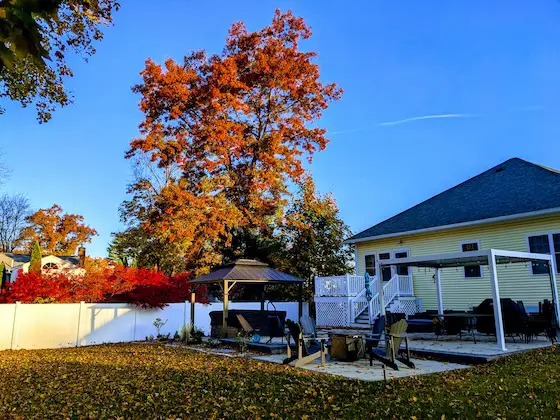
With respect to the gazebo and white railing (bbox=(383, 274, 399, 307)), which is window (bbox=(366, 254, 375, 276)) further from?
the gazebo

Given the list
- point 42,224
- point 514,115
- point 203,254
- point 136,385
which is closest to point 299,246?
point 203,254

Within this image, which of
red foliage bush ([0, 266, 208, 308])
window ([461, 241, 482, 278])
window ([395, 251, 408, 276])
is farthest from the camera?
window ([395, 251, 408, 276])

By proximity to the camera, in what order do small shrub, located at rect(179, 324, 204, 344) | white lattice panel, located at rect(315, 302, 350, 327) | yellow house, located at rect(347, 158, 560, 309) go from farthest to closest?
white lattice panel, located at rect(315, 302, 350, 327) < yellow house, located at rect(347, 158, 560, 309) < small shrub, located at rect(179, 324, 204, 344)

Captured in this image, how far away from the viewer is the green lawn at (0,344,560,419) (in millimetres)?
4969

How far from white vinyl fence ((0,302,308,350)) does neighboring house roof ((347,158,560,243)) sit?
385 inches

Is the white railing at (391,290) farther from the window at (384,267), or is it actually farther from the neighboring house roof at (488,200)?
the neighboring house roof at (488,200)

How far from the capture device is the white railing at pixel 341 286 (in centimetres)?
1797

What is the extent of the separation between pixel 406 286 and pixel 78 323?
1291 cm

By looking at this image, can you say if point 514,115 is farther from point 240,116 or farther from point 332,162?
point 240,116

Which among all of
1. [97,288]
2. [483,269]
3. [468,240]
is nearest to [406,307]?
[483,269]

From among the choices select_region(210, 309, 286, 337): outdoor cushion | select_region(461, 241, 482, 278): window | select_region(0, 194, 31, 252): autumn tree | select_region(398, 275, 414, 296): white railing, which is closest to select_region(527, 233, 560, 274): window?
select_region(461, 241, 482, 278): window

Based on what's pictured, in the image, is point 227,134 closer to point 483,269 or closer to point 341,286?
point 341,286

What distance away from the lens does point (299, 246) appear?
23172mm

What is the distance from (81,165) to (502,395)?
23.9 meters
